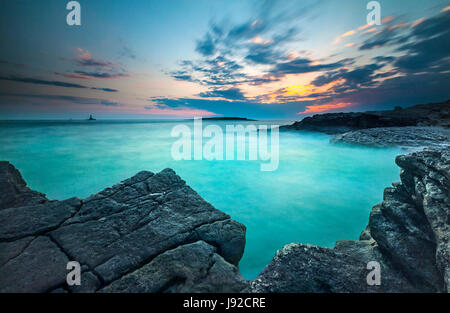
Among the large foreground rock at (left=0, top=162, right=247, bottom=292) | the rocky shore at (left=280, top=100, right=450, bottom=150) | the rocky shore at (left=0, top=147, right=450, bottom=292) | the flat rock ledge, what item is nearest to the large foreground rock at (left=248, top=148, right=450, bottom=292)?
the rocky shore at (left=0, top=147, right=450, bottom=292)

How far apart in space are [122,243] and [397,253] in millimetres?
4709

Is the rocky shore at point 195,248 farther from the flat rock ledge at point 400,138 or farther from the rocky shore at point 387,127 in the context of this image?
the rocky shore at point 387,127

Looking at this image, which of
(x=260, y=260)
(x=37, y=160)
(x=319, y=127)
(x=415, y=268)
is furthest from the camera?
(x=319, y=127)

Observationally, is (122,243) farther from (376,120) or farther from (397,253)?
(376,120)

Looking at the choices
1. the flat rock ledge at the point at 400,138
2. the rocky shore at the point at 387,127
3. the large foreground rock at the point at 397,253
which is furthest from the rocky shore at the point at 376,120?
the large foreground rock at the point at 397,253

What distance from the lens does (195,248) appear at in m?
3.02

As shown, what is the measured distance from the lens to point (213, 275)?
101 inches

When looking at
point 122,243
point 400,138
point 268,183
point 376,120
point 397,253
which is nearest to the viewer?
point 397,253

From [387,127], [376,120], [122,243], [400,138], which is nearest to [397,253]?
[122,243]

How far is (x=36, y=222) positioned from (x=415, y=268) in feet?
21.8

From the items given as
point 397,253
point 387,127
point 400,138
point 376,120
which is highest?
point 376,120

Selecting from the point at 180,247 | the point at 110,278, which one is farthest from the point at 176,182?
the point at 110,278

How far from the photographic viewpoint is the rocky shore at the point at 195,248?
2490mm

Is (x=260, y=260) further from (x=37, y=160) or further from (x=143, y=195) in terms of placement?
(x=37, y=160)
